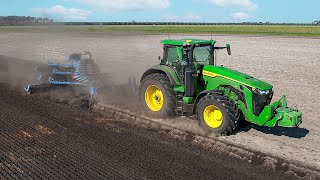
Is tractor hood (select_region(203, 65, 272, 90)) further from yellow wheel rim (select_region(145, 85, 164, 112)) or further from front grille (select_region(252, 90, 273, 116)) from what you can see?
yellow wheel rim (select_region(145, 85, 164, 112))

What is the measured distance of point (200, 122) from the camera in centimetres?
759

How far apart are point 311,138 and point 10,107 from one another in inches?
311

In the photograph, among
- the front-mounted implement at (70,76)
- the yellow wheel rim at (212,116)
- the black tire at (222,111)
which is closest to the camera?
the black tire at (222,111)

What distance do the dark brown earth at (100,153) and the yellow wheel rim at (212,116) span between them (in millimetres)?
733

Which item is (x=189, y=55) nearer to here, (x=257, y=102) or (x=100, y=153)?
(x=257, y=102)

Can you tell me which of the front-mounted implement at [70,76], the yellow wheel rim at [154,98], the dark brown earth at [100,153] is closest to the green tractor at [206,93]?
the yellow wheel rim at [154,98]

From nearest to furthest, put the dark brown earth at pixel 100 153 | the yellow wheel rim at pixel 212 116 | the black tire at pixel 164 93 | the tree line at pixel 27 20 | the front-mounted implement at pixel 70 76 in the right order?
the dark brown earth at pixel 100 153 → the yellow wheel rim at pixel 212 116 → the black tire at pixel 164 93 → the front-mounted implement at pixel 70 76 → the tree line at pixel 27 20

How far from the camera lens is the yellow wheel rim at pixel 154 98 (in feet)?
29.2

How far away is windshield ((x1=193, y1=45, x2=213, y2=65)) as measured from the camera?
8.19 m

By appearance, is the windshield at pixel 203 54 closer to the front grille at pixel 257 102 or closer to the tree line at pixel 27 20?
the front grille at pixel 257 102

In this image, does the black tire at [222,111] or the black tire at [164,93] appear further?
the black tire at [164,93]

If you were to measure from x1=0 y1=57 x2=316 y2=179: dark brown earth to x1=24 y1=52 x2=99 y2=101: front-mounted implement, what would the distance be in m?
2.45

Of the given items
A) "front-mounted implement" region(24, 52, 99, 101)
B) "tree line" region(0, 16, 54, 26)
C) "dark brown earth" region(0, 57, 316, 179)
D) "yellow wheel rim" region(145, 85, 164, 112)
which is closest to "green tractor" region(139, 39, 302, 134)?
"yellow wheel rim" region(145, 85, 164, 112)

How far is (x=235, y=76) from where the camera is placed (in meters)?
7.45
